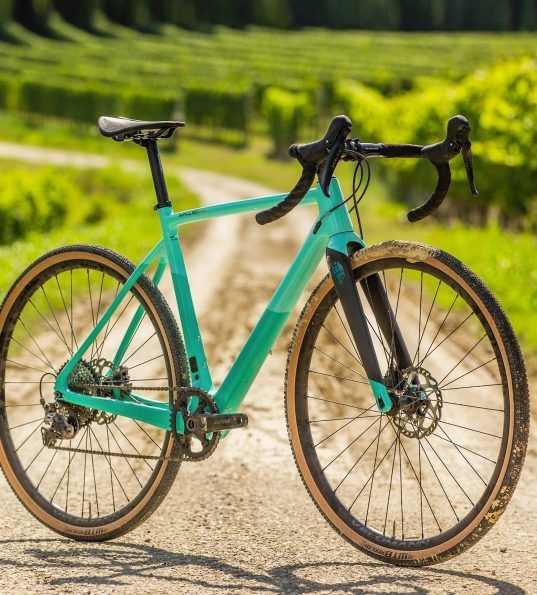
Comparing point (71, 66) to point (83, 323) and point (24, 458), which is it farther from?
point (24, 458)

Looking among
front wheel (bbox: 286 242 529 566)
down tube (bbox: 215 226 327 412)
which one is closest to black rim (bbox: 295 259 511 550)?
front wheel (bbox: 286 242 529 566)

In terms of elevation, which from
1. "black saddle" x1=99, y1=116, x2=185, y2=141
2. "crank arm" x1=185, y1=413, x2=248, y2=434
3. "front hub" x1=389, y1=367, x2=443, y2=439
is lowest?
"front hub" x1=389, y1=367, x2=443, y2=439

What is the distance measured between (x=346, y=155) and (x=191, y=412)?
1.16 m

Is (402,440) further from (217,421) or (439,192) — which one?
(439,192)

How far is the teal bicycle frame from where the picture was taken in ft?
13.8

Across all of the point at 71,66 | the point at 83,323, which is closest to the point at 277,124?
the point at 71,66

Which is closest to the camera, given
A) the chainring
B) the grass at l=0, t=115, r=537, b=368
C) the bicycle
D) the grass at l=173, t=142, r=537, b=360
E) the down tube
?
the bicycle

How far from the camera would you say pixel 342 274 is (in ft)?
13.5

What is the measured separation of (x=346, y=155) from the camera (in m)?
4.17

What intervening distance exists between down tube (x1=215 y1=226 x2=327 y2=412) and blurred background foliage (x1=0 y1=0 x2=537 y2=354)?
21.1 ft

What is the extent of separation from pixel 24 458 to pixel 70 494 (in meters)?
1.00

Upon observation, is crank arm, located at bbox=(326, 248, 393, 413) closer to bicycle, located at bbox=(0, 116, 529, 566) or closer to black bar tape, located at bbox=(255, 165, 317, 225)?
bicycle, located at bbox=(0, 116, 529, 566)

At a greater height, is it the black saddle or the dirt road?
the black saddle

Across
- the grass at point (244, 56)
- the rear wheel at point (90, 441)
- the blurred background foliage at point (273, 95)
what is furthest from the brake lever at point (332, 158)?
the grass at point (244, 56)
